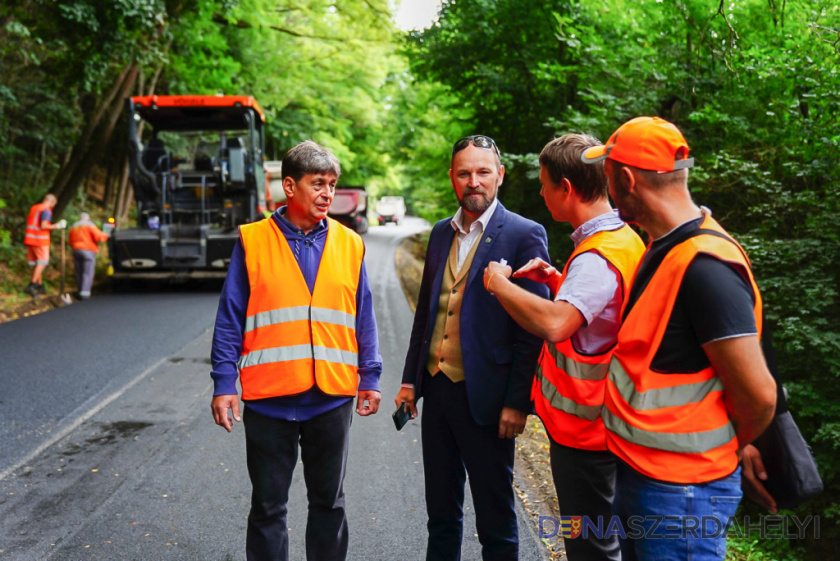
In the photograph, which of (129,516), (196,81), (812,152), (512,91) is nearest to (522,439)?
(129,516)

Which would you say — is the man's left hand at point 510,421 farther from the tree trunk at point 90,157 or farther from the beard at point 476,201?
the tree trunk at point 90,157

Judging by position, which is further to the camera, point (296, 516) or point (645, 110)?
point (645, 110)

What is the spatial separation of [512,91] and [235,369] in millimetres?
9664

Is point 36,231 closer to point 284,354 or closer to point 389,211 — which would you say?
point 284,354

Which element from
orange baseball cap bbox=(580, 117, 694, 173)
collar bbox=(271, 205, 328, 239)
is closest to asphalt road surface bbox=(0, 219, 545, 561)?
collar bbox=(271, 205, 328, 239)

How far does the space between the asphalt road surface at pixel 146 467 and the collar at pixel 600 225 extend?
187 centimetres

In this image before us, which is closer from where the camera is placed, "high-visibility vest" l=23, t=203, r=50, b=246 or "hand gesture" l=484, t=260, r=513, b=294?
"hand gesture" l=484, t=260, r=513, b=294

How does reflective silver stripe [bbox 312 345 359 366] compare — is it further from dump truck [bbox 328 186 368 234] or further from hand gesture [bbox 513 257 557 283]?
dump truck [bbox 328 186 368 234]

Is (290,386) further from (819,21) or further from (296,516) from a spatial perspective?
(819,21)

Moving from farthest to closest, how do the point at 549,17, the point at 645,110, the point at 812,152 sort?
the point at 549,17 → the point at 645,110 → the point at 812,152

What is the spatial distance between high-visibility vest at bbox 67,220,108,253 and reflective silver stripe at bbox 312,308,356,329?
456 inches

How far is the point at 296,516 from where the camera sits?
4027 mm

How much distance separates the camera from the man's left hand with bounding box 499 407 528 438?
268cm

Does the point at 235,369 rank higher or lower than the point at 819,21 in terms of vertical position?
lower
